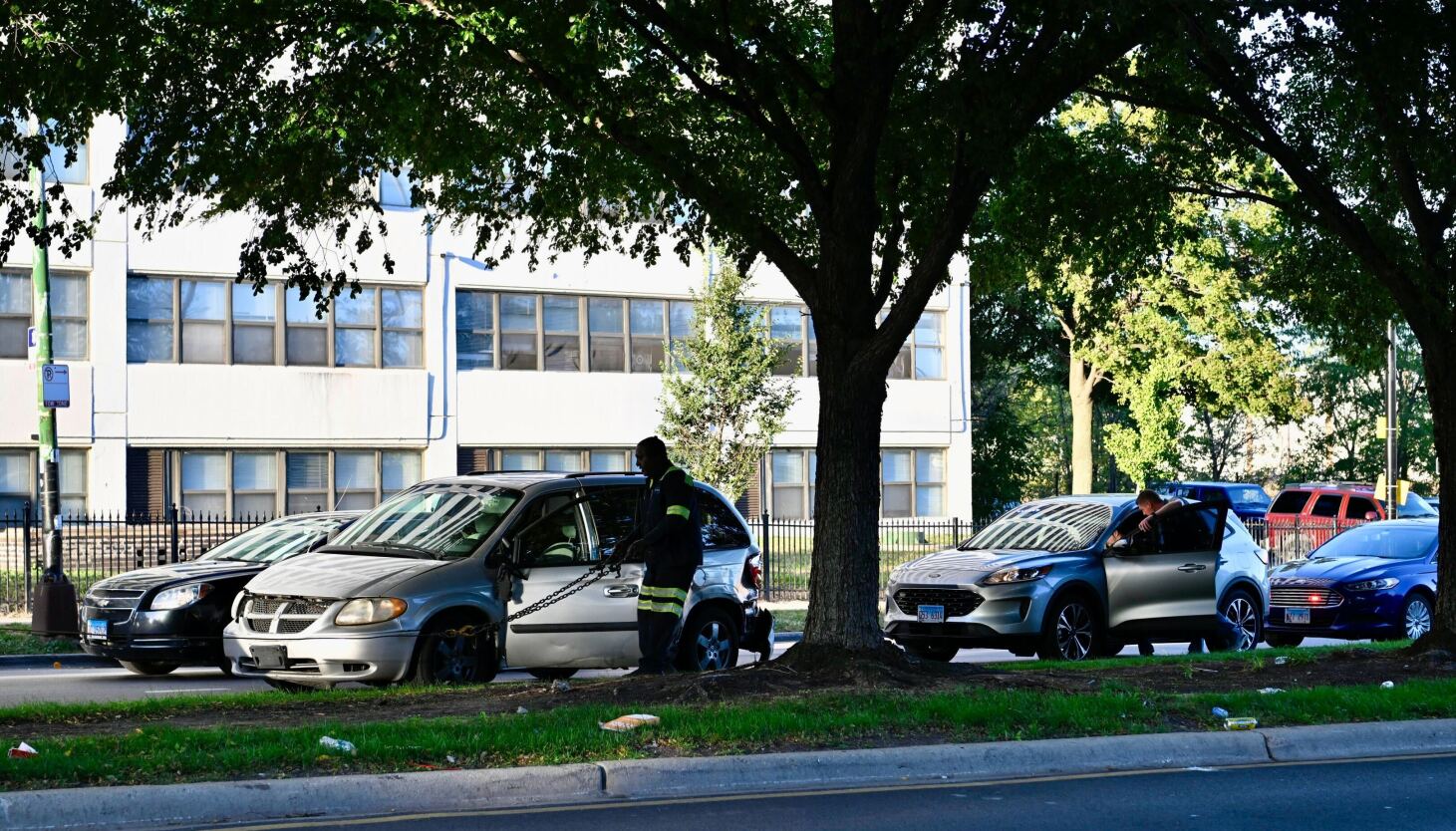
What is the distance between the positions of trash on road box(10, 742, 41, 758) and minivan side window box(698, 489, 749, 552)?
266 inches

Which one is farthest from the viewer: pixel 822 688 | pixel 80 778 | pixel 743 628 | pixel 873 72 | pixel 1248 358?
pixel 1248 358

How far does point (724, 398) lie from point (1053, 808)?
24444 mm

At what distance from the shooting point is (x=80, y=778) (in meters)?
8.30

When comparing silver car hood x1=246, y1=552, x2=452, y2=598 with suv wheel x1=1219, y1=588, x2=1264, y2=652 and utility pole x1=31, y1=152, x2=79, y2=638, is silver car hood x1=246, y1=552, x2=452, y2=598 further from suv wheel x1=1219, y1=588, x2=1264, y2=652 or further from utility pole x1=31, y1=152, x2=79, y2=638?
suv wheel x1=1219, y1=588, x2=1264, y2=652

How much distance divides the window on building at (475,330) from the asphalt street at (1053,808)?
28.2 m

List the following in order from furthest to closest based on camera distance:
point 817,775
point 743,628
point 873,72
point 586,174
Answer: point 586,174, point 743,628, point 873,72, point 817,775

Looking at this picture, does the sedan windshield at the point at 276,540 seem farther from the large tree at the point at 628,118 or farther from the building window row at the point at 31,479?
the building window row at the point at 31,479

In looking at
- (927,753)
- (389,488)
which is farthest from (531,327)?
(927,753)

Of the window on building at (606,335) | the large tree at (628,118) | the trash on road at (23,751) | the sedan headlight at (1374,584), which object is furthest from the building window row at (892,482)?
the trash on road at (23,751)

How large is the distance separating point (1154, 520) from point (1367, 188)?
427 cm

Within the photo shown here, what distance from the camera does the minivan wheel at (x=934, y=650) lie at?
56.0 feet

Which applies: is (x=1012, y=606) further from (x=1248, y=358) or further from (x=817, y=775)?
(x=1248, y=358)

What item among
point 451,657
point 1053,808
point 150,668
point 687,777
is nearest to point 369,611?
point 451,657

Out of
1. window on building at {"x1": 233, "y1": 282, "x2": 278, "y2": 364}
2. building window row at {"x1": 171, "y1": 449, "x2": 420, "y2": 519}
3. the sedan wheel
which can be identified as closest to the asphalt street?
the sedan wheel
